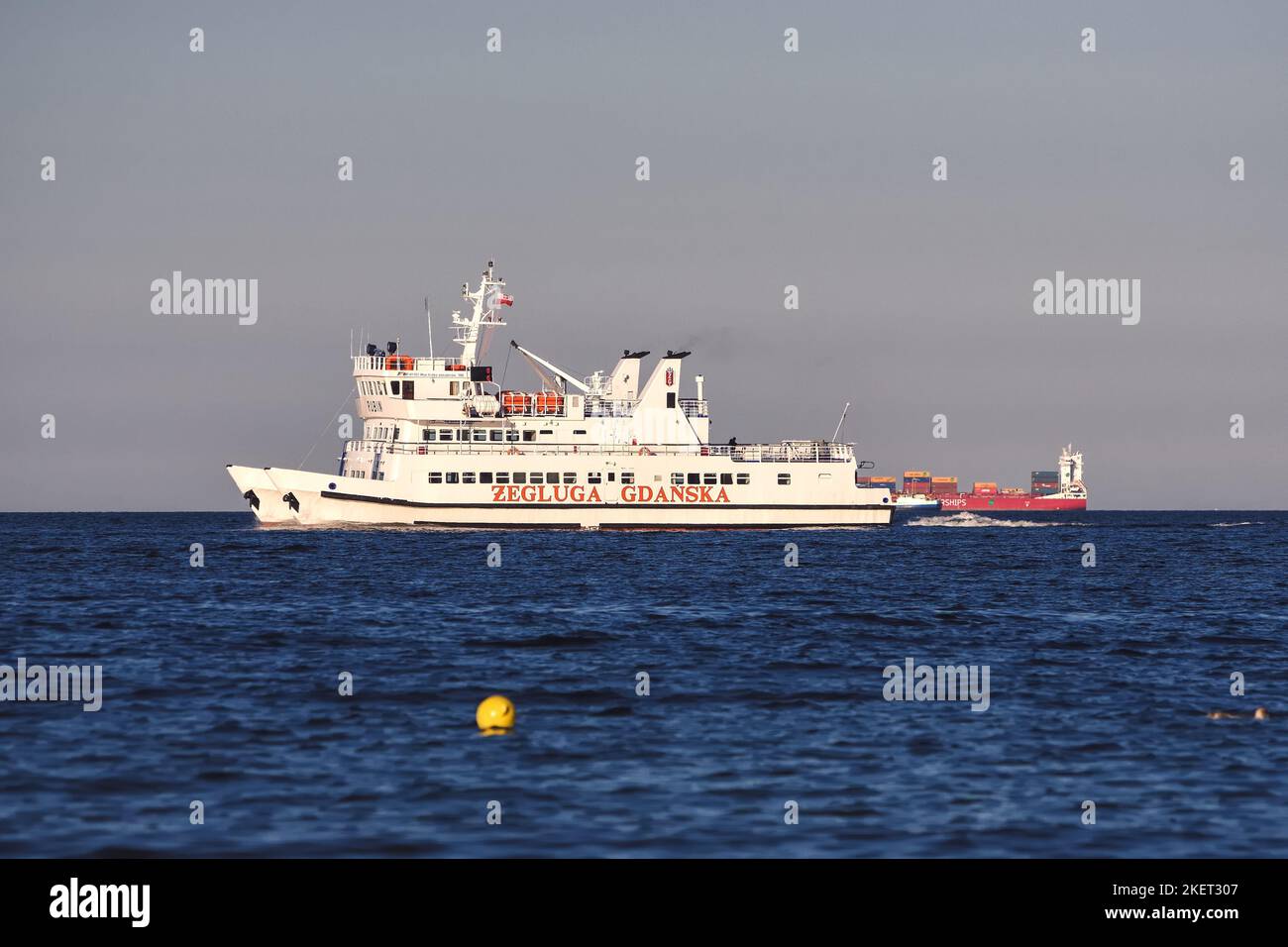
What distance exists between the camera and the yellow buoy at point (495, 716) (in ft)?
64.2

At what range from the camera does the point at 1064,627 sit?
33656mm

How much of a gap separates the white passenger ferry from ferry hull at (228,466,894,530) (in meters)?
0.07

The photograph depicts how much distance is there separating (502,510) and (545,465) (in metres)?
3.40

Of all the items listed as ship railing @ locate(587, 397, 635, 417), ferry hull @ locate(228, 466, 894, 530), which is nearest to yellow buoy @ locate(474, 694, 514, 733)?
ferry hull @ locate(228, 466, 894, 530)

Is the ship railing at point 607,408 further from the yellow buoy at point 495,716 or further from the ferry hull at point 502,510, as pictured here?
the yellow buoy at point 495,716

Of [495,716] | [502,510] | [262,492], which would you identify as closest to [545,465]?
[502,510]

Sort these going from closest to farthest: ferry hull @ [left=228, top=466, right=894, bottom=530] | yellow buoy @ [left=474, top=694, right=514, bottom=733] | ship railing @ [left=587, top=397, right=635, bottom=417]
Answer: yellow buoy @ [left=474, top=694, right=514, bottom=733]
ferry hull @ [left=228, top=466, right=894, bottom=530]
ship railing @ [left=587, top=397, right=635, bottom=417]

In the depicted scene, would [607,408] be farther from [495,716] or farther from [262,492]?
[495,716]

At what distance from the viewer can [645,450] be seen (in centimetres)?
8250

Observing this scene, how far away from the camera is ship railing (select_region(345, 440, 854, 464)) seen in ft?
259

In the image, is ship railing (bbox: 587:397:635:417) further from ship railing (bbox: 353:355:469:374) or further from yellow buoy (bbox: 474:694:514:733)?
yellow buoy (bbox: 474:694:514:733)

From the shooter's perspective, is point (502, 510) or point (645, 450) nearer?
point (502, 510)
